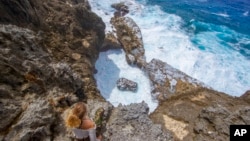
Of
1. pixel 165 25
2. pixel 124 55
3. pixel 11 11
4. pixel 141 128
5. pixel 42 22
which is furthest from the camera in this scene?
pixel 165 25

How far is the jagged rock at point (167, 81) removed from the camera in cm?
1727

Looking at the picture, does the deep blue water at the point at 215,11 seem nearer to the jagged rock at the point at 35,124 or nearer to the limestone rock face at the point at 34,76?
the limestone rock face at the point at 34,76

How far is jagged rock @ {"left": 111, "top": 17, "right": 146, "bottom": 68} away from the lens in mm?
20297

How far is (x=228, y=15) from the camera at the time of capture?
3191 cm

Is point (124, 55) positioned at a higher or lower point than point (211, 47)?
higher

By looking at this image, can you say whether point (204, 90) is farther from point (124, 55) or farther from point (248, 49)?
point (248, 49)

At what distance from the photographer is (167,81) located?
59.2 ft

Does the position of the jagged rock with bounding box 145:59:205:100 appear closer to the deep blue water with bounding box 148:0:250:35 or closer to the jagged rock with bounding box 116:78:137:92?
the jagged rock with bounding box 116:78:137:92

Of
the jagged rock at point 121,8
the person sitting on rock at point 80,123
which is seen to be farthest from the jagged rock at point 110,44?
the person sitting on rock at point 80,123

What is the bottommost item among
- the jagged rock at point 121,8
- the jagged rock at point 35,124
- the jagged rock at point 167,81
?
the jagged rock at point 167,81

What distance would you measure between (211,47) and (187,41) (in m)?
2.37

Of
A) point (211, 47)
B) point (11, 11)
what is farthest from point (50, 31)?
point (211, 47)

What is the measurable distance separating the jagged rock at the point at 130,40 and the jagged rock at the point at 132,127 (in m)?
10.8

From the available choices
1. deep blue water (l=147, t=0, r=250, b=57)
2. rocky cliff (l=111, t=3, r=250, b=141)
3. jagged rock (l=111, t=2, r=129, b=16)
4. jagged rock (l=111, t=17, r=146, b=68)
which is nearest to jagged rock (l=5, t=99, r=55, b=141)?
rocky cliff (l=111, t=3, r=250, b=141)
